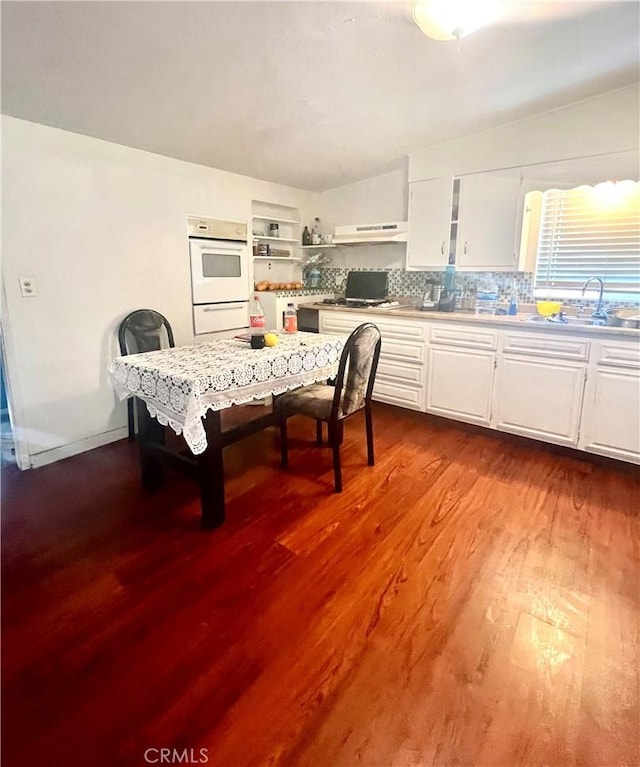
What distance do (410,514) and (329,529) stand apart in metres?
0.45

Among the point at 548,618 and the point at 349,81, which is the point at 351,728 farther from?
the point at 349,81

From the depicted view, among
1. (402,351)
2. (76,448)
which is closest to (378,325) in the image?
(402,351)

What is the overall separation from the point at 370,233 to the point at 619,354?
2328 mm

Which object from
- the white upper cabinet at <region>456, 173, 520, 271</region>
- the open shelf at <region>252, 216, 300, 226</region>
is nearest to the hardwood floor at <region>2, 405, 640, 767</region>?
the white upper cabinet at <region>456, 173, 520, 271</region>

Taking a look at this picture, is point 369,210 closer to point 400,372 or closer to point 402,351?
point 402,351

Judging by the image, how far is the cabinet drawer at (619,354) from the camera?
2541 mm

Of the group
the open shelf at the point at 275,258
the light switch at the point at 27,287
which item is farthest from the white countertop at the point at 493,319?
the light switch at the point at 27,287

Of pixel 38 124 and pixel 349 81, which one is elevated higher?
pixel 349 81

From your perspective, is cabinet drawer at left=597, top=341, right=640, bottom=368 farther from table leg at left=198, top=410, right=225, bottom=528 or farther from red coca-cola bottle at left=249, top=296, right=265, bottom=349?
table leg at left=198, top=410, right=225, bottom=528

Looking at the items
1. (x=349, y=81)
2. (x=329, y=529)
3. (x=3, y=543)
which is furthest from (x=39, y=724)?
(x=349, y=81)

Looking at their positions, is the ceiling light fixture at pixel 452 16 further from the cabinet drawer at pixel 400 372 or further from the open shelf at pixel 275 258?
the open shelf at pixel 275 258

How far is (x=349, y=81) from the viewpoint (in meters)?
2.42

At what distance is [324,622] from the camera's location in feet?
5.11

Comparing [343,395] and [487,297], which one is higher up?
[487,297]
